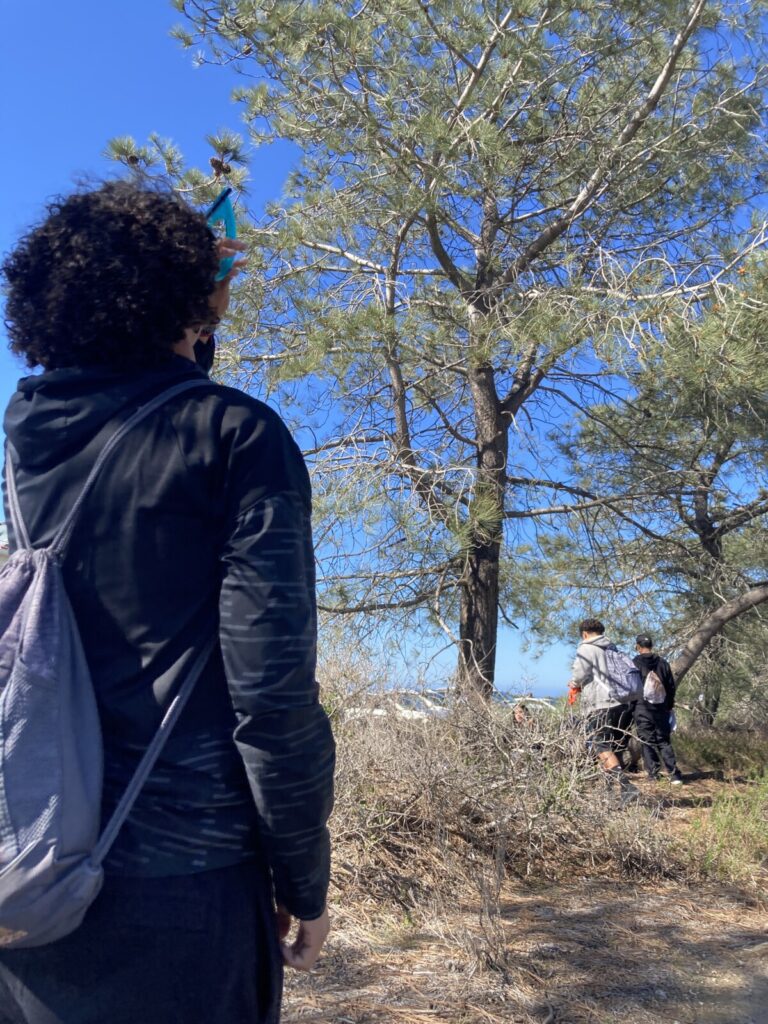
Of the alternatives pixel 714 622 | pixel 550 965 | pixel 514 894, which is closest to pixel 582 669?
pixel 714 622

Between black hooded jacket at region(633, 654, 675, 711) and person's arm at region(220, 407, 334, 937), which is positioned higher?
black hooded jacket at region(633, 654, 675, 711)

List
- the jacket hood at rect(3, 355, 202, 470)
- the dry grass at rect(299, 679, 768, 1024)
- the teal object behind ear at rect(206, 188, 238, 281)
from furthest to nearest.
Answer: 1. the dry grass at rect(299, 679, 768, 1024)
2. the teal object behind ear at rect(206, 188, 238, 281)
3. the jacket hood at rect(3, 355, 202, 470)

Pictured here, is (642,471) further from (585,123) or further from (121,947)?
(121,947)

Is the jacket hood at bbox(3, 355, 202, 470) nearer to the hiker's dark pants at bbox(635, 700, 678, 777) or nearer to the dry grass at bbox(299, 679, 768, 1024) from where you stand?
the dry grass at bbox(299, 679, 768, 1024)

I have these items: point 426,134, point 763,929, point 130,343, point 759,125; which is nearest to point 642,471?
point 759,125

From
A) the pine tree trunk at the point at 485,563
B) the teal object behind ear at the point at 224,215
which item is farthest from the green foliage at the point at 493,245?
the teal object behind ear at the point at 224,215

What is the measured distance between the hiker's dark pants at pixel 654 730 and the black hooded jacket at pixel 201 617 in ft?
23.8

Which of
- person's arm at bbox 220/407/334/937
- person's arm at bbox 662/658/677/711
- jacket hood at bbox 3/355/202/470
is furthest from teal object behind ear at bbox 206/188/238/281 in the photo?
person's arm at bbox 662/658/677/711

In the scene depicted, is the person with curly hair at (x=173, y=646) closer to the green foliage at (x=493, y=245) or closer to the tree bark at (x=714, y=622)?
the green foliage at (x=493, y=245)

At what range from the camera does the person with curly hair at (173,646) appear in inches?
45.9

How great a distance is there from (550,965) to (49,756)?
263 centimetres

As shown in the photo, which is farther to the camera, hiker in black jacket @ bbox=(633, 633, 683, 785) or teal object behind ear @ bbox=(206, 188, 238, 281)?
hiker in black jacket @ bbox=(633, 633, 683, 785)

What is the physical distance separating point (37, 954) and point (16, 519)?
0.56 meters

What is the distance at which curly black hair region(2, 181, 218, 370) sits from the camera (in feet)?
4.45
